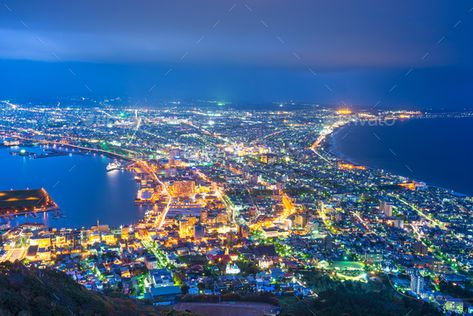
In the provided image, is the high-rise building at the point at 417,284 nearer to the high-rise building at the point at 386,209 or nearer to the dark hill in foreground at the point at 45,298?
the dark hill in foreground at the point at 45,298

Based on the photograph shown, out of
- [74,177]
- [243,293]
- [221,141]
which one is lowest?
[243,293]

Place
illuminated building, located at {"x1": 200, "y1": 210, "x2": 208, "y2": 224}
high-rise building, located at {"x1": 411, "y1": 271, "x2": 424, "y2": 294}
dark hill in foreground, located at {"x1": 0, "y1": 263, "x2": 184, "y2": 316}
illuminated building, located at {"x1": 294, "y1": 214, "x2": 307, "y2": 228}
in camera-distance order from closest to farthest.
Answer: dark hill in foreground, located at {"x1": 0, "y1": 263, "x2": 184, "y2": 316} → high-rise building, located at {"x1": 411, "y1": 271, "x2": 424, "y2": 294} → illuminated building, located at {"x1": 294, "y1": 214, "x2": 307, "y2": 228} → illuminated building, located at {"x1": 200, "y1": 210, "x2": 208, "y2": 224}

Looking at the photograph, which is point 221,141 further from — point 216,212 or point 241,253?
point 241,253

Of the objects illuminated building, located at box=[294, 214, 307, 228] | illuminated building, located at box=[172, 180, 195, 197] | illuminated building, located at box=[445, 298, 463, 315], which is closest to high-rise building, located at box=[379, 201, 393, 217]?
illuminated building, located at box=[294, 214, 307, 228]

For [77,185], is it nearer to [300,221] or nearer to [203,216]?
[203,216]

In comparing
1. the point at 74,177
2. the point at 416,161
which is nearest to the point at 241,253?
the point at 74,177

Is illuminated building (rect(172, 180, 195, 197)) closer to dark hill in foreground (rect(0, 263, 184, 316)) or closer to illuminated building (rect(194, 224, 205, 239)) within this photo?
illuminated building (rect(194, 224, 205, 239))

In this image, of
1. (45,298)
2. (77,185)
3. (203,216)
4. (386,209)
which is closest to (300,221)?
(203,216)
